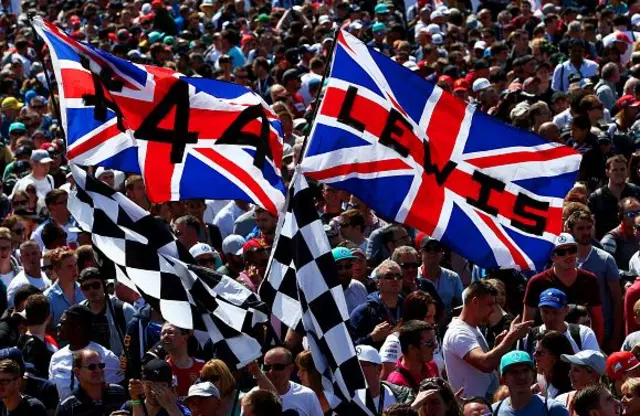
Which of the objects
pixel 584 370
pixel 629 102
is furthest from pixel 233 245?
pixel 629 102

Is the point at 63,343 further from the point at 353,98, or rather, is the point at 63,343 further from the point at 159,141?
the point at 353,98

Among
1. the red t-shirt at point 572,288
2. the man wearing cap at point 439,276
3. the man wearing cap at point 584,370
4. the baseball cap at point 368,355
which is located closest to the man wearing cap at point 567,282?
the red t-shirt at point 572,288

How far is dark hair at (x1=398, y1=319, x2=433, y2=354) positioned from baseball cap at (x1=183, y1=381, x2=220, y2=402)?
121 centimetres

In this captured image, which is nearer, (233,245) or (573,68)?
A: (233,245)

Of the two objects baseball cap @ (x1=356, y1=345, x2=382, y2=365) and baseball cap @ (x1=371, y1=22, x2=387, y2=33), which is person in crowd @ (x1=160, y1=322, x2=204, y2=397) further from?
baseball cap @ (x1=371, y1=22, x2=387, y2=33)

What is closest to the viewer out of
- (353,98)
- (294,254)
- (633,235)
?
(294,254)

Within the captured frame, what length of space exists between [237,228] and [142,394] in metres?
4.90

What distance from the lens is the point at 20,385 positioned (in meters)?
10.1

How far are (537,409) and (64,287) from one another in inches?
176

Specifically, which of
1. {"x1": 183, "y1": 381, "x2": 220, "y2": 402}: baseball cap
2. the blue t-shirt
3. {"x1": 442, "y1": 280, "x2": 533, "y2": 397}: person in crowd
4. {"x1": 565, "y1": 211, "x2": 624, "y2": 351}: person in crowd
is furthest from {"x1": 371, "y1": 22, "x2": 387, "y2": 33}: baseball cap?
the blue t-shirt

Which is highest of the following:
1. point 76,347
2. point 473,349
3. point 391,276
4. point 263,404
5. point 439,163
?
point 439,163

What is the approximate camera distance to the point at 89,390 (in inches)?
397

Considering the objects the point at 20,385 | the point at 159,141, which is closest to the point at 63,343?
the point at 20,385

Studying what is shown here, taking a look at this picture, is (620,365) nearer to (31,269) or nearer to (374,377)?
(374,377)
